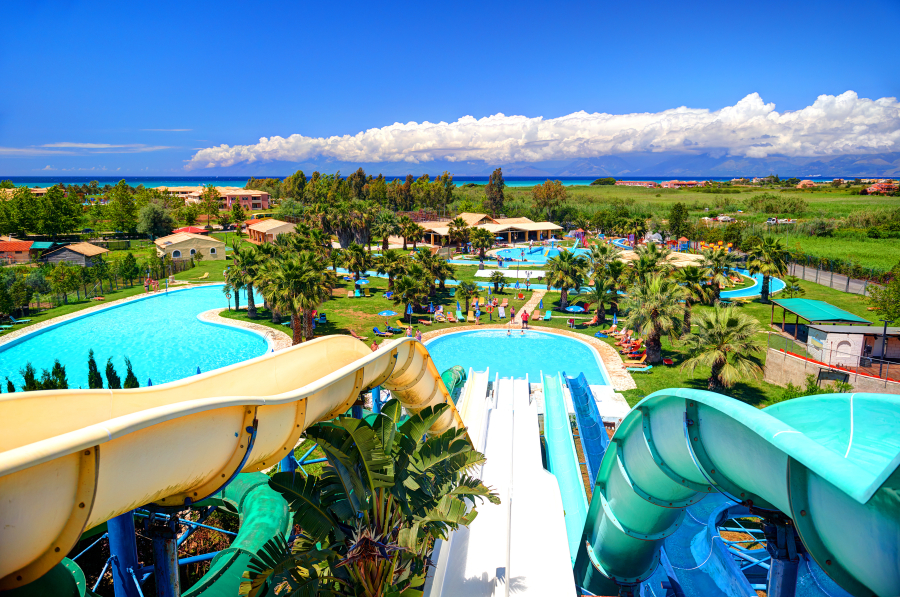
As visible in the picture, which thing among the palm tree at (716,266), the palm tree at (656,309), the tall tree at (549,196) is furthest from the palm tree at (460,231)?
the palm tree at (656,309)

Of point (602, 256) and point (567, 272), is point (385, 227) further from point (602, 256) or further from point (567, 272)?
point (602, 256)

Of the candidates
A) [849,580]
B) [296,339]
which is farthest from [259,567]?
[296,339]

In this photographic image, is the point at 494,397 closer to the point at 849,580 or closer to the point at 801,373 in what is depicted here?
the point at 801,373

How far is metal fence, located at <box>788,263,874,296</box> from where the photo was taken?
104ft

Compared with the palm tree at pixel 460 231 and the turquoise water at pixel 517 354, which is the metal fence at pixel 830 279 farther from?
the palm tree at pixel 460 231

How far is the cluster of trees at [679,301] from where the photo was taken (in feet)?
53.0

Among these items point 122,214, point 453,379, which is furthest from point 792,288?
point 122,214

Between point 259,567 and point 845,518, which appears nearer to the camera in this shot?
point 845,518

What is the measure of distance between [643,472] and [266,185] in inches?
5212

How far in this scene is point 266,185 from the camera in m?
126

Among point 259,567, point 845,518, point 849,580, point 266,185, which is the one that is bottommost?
point 259,567

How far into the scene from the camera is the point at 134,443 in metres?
3.31

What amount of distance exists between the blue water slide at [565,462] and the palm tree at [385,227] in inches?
1247

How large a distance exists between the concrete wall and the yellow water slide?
16158mm
